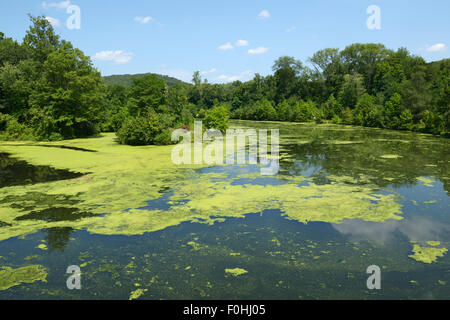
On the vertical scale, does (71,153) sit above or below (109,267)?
above

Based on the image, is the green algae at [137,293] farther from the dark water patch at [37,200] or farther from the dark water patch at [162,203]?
the dark water patch at [37,200]

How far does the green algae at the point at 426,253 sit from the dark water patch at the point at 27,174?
35.8ft

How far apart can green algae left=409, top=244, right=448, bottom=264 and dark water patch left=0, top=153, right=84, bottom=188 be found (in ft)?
35.8

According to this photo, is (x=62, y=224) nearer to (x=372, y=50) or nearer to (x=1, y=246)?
(x=1, y=246)

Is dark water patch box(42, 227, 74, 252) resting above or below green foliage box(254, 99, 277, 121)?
below

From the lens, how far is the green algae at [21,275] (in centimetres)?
459

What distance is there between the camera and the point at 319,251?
5.45 m

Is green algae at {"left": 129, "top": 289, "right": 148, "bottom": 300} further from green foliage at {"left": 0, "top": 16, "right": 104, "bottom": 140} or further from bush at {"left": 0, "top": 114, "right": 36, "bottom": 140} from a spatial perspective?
bush at {"left": 0, "top": 114, "right": 36, "bottom": 140}

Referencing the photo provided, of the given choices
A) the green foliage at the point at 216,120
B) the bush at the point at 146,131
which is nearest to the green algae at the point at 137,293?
the bush at the point at 146,131

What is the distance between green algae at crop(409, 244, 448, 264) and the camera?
516cm

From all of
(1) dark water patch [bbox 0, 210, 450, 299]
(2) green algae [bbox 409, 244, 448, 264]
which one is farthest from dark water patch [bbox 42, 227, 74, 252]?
(2) green algae [bbox 409, 244, 448, 264]

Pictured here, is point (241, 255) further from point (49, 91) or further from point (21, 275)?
point (49, 91)

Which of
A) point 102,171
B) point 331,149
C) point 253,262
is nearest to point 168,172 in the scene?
point 102,171
